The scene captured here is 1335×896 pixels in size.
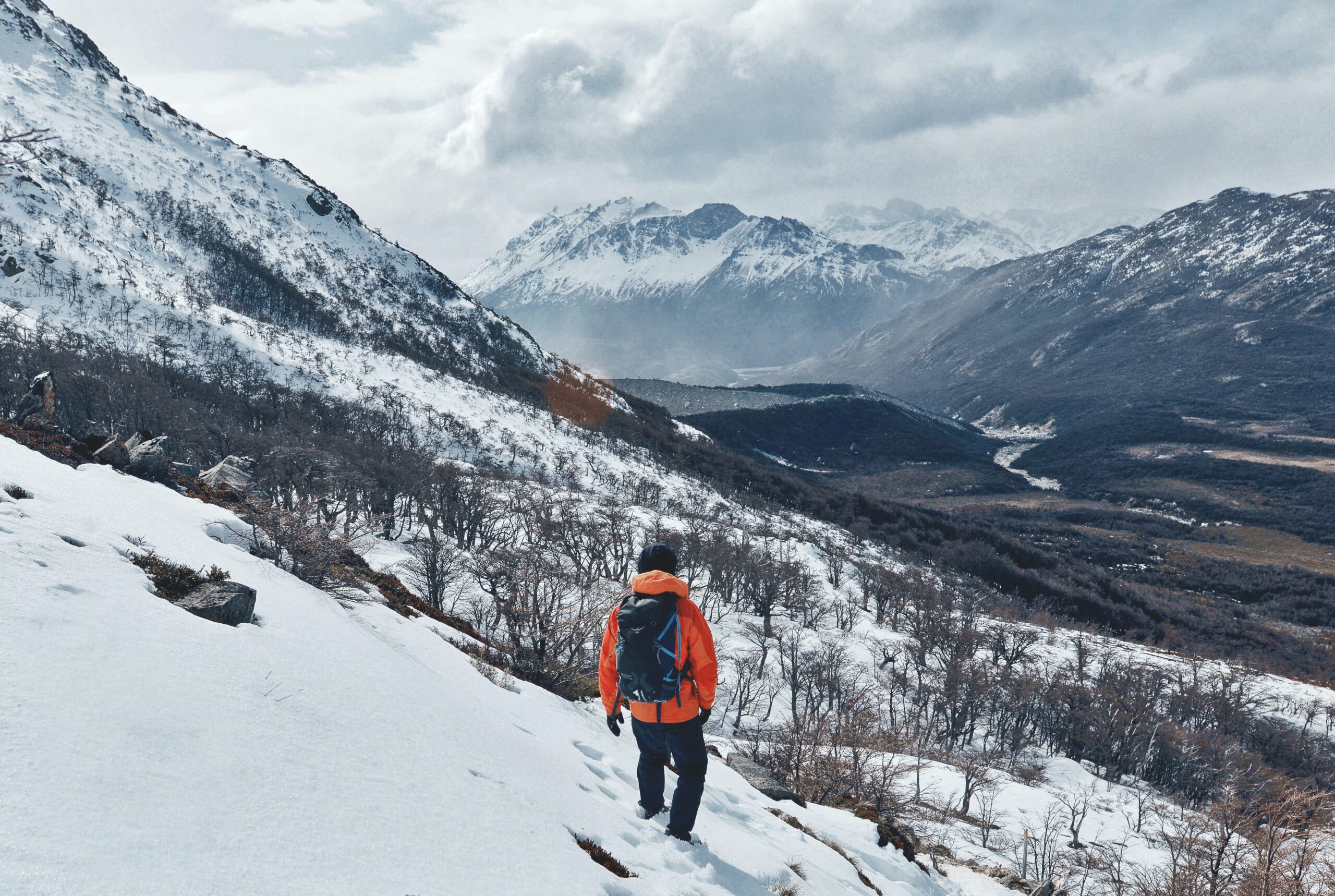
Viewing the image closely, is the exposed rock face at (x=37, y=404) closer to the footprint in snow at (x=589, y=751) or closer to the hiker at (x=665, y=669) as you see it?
the footprint in snow at (x=589, y=751)

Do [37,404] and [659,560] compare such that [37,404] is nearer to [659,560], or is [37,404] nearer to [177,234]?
[659,560]

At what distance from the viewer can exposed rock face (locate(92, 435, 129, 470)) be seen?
52.7 feet

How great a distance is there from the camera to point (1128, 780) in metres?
43.6

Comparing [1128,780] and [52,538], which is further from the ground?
[52,538]

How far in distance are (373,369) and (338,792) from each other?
101m

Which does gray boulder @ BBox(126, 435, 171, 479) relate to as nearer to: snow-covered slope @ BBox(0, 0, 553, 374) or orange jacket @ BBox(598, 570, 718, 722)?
orange jacket @ BBox(598, 570, 718, 722)

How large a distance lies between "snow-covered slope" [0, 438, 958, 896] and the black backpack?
1.66m

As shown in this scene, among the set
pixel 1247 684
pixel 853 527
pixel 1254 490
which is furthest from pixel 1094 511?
pixel 1247 684

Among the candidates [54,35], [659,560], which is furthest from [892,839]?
[54,35]

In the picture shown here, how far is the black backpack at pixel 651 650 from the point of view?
654 cm

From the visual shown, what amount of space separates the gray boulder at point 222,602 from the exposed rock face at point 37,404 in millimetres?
16339

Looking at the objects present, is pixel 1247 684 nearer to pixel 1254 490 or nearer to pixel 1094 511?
pixel 1094 511

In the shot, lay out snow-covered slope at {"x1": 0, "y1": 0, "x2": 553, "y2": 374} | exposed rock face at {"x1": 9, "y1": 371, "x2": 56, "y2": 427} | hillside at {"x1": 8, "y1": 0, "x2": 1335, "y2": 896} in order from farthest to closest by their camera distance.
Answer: snow-covered slope at {"x1": 0, "y1": 0, "x2": 553, "y2": 374} < exposed rock face at {"x1": 9, "y1": 371, "x2": 56, "y2": 427} < hillside at {"x1": 8, "y1": 0, "x2": 1335, "y2": 896}

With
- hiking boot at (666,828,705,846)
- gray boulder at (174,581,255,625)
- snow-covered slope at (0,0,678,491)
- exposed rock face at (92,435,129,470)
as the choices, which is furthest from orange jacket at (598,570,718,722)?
snow-covered slope at (0,0,678,491)
